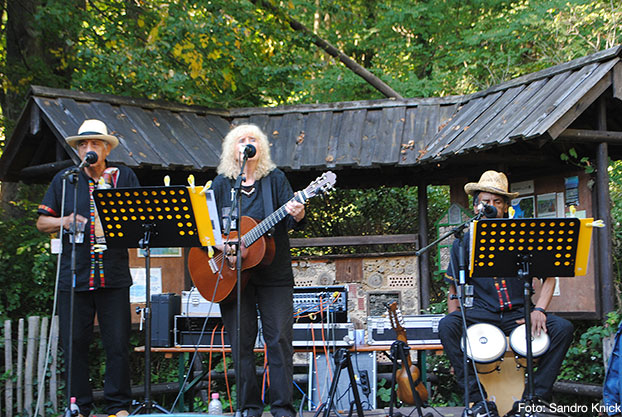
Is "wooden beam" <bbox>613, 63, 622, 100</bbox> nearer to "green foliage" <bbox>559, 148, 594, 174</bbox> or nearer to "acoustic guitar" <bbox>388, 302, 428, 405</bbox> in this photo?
"green foliage" <bbox>559, 148, 594, 174</bbox>

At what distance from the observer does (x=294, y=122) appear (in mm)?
8867

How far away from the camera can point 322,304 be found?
6.82 metres

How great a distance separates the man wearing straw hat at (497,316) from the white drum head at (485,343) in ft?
0.64

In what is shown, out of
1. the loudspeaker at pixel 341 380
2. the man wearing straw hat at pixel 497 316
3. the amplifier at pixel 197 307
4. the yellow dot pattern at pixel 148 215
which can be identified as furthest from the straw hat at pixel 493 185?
the amplifier at pixel 197 307

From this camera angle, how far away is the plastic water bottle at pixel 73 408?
15.7 feet

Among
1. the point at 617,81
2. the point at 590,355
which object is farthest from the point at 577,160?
the point at 590,355

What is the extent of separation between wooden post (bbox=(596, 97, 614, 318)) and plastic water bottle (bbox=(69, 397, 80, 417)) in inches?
189

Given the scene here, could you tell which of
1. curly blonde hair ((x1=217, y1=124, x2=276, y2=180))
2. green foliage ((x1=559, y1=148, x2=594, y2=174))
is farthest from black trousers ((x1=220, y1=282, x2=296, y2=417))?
green foliage ((x1=559, y1=148, x2=594, y2=174))

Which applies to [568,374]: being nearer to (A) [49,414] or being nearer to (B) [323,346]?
(B) [323,346]

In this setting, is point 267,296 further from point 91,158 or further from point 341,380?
point 341,380

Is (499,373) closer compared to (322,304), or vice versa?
(499,373)

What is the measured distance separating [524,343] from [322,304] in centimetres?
216

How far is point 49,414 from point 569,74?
648 cm

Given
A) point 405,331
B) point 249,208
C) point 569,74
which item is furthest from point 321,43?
point 249,208
